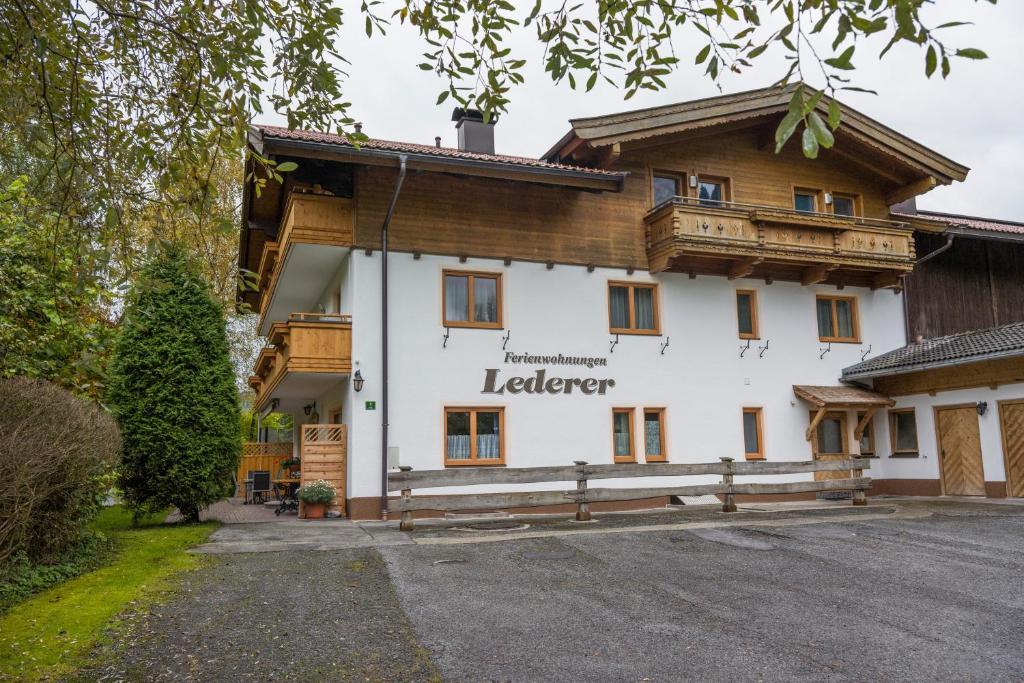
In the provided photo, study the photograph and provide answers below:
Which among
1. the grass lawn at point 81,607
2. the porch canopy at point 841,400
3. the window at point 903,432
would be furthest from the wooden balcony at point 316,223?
the window at point 903,432

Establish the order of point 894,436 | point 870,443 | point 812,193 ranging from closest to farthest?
point 894,436
point 812,193
point 870,443

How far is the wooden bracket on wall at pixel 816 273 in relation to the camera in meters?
18.5

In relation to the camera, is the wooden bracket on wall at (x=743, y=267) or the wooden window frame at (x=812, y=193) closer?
the wooden bracket on wall at (x=743, y=267)

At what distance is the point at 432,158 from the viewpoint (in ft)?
49.4

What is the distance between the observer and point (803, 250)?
1798cm

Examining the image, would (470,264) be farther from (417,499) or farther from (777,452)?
(777,452)

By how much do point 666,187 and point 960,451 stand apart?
8889mm

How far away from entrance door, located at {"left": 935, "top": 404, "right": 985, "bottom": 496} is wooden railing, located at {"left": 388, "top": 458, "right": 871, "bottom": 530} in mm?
3542

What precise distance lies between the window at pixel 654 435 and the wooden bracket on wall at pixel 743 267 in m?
3.54

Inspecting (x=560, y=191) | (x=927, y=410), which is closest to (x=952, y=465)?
(x=927, y=410)

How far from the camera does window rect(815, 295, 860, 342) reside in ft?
64.6

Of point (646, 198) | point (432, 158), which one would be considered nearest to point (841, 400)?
point (646, 198)

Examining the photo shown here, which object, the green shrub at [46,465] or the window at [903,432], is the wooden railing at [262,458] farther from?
the window at [903,432]

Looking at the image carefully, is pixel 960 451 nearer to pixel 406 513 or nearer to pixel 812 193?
pixel 812 193
